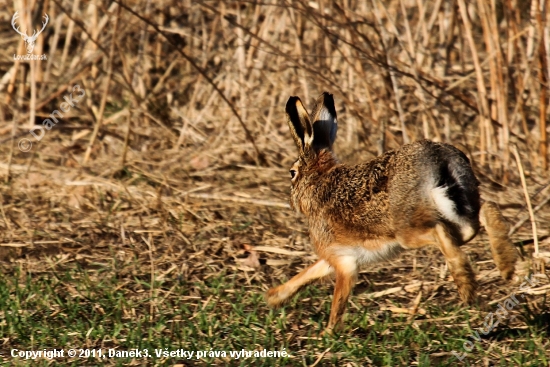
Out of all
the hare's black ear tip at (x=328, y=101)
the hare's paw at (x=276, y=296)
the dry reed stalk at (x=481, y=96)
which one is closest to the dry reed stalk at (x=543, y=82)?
the dry reed stalk at (x=481, y=96)

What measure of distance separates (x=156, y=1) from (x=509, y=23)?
309cm

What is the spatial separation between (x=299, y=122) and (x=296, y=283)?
0.80 meters

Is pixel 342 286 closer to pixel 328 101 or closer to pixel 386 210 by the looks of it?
pixel 386 210

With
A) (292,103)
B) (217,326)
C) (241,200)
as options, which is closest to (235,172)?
(241,200)

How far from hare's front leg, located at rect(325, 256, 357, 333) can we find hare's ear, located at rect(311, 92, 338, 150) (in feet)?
2.17

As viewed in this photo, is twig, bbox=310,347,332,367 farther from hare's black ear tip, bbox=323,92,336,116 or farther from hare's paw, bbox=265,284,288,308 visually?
hare's black ear tip, bbox=323,92,336,116

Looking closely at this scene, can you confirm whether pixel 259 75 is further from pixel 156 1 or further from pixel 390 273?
pixel 390 273

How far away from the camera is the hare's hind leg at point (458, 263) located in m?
3.57

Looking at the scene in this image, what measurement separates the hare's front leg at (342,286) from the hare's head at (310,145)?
13.8 inches

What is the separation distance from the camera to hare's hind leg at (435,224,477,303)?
3568 millimetres

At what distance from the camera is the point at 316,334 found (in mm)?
4094

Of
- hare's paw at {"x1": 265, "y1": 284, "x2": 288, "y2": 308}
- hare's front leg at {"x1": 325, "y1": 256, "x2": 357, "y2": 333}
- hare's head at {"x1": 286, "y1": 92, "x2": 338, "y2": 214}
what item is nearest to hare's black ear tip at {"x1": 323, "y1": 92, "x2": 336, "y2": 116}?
hare's head at {"x1": 286, "y1": 92, "x2": 338, "y2": 214}

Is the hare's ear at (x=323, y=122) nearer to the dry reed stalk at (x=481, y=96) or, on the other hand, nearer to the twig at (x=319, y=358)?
the twig at (x=319, y=358)

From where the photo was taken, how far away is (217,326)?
4.18 m
